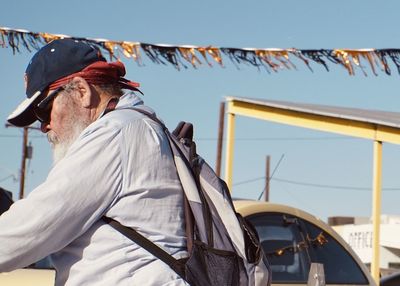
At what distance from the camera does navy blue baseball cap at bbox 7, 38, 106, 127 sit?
2908 mm

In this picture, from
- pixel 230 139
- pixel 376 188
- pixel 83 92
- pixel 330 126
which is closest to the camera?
pixel 83 92

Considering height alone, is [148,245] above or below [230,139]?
below

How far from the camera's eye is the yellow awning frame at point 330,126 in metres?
11.8

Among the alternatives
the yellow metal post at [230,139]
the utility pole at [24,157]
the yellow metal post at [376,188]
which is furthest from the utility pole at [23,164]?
the yellow metal post at [376,188]

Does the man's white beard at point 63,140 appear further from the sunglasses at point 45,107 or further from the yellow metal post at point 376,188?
the yellow metal post at point 376,188

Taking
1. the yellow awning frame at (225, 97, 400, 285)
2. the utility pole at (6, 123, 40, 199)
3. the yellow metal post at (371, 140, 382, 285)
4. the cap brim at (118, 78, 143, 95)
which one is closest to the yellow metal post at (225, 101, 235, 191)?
the yellow awning frame at (225, 97, 400, 285)

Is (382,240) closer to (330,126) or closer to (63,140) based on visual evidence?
(330,126)

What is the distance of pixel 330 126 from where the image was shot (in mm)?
12430

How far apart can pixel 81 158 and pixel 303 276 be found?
13.5 feet

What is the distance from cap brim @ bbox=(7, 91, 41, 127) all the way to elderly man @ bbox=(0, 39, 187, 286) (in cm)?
1

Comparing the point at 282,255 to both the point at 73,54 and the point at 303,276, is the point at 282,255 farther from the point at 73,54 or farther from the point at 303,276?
the point at 73,54

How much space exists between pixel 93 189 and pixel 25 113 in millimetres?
462

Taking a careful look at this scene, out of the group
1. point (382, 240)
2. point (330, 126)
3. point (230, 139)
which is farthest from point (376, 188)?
point (382, 240)

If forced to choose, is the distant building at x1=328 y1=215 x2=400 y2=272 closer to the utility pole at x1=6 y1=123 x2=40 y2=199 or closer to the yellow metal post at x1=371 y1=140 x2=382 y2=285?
the utility pole at x1=6 y1=123 x2=40 y2=199
